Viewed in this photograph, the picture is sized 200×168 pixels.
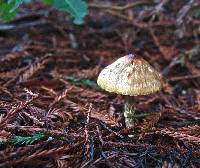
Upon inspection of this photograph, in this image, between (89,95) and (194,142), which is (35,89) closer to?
(89,95)

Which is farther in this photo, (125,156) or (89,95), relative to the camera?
(89,95)

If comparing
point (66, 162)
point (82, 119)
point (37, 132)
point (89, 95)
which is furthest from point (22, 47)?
point (66, 162)

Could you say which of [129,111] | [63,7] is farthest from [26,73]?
[129,111]

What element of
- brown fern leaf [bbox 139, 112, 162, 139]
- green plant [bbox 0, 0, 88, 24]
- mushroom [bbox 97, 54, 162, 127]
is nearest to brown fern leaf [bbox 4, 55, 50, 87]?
green plant [bbox 0, 0, 88, 24]

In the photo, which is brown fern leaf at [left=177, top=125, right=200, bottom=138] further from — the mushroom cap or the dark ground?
the mushroom cap

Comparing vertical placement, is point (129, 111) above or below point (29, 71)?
Result: below

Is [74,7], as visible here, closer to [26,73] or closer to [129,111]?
Answer: [26,73]

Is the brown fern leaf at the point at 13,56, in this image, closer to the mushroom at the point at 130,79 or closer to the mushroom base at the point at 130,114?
the mushroom at the point at 130,79
